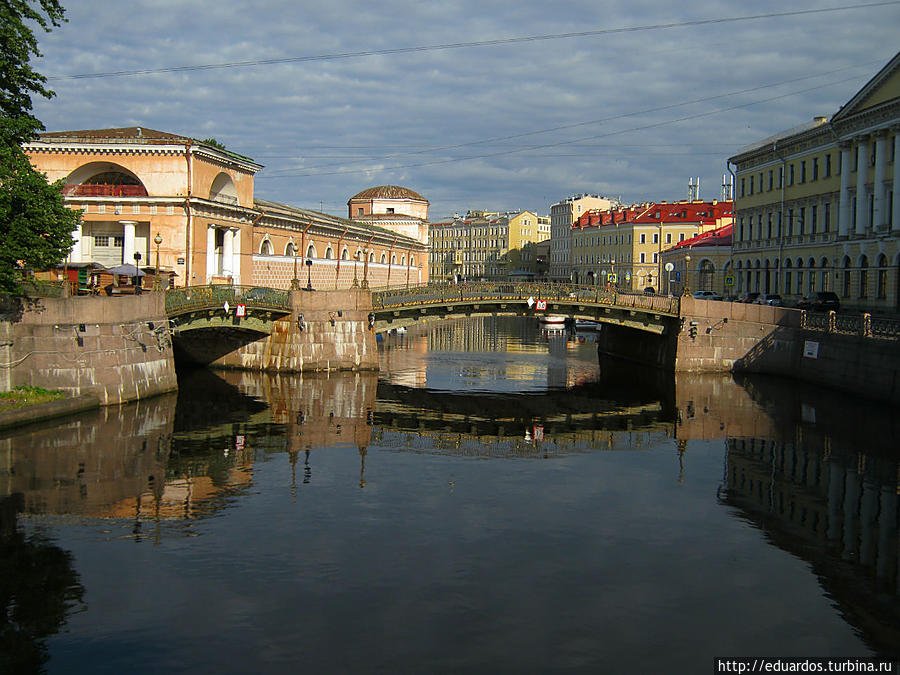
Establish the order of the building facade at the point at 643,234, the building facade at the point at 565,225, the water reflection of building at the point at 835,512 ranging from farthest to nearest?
the building facade at the point at 565,225
the building facade at the point at 643,234
the water reflection of building at the point at 835,512

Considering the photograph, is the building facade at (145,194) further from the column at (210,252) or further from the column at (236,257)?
the column at (236,257)

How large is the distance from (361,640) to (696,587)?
675 cm

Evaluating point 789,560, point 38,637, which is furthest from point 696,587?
point 38,637

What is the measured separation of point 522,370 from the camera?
180 feet

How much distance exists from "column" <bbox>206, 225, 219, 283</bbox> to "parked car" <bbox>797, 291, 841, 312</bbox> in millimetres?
36520

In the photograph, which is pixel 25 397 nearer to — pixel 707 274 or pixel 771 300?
pixel 771 300

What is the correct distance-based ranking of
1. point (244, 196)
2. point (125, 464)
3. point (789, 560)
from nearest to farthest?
1. point (789, 560)
2. point (125, 464)
3. point (244, 196)

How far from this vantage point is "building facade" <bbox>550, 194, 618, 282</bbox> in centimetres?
16825

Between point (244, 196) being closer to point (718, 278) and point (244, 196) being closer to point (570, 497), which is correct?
point (570, 497)

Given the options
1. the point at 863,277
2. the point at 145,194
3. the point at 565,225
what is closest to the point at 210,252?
the point at 145,194

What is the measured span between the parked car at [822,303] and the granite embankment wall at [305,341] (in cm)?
2757

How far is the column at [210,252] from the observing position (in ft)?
159

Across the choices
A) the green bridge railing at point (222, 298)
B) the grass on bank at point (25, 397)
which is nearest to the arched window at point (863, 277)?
the green bridge railing at point (222, 298)

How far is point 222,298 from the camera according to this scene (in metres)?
42.6
